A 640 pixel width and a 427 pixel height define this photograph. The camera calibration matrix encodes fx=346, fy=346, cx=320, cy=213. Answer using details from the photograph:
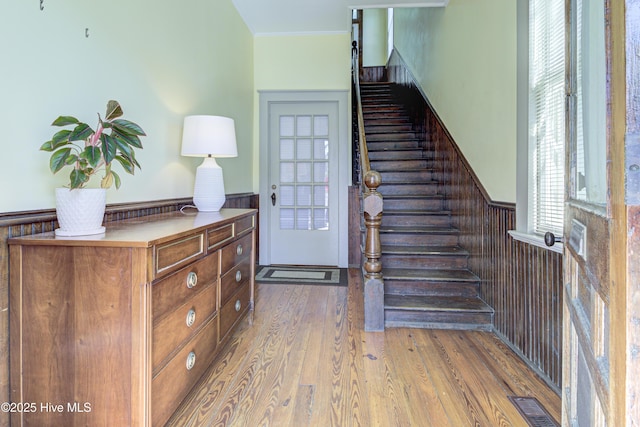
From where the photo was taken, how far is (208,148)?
2246mm

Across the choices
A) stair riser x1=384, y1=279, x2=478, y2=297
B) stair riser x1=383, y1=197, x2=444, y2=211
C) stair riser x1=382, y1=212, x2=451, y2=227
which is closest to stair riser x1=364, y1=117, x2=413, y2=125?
stair riser x1=383, y1=197, x2=444, y2=211

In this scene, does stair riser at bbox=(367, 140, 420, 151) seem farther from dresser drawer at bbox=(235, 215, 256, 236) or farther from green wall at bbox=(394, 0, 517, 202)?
dresser drawer at bbox=(235, 215, 256, 236)

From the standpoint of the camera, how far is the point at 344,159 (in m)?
4.25

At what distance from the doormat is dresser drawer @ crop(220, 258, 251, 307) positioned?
1019 millimetres

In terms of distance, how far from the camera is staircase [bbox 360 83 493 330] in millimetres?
2447

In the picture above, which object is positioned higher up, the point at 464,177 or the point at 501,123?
the point at 501,123

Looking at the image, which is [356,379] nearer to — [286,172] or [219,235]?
[219,235]

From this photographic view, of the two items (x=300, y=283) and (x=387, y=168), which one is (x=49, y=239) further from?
(x=387, y=168)

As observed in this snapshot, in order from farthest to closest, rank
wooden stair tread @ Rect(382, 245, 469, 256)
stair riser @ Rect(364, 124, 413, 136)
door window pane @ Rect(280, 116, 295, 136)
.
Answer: stair riser @ Rect(364, 124, 413, 136) < door window pane @ Rect(280, 116, 295, 136) < wooden stair tread @ Rect(382, 245, 469, 256)

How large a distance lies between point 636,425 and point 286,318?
221 cm

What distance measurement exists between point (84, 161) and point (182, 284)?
59cm

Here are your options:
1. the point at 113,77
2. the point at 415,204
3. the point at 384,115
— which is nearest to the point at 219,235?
the point at 113,77

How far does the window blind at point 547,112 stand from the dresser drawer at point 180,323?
181 centimetres

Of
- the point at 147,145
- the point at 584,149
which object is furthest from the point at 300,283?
the point at 584,149
